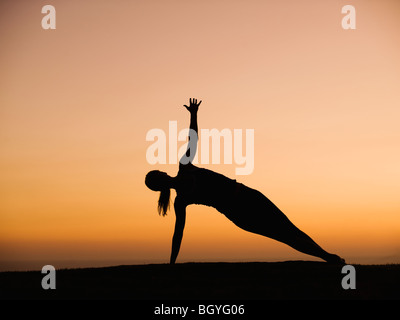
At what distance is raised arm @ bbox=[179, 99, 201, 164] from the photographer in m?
12.6

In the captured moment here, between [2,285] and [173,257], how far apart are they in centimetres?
380

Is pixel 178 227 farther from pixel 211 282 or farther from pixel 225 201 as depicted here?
pixel 211 282

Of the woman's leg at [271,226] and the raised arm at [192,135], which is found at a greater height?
the raised arm at [192,135]

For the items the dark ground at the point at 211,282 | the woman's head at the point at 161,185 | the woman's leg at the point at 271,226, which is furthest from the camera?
the woman's leg at the point at 271,226

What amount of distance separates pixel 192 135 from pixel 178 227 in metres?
2.10

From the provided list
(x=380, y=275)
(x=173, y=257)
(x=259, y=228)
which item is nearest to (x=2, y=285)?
(x=173, y=257)

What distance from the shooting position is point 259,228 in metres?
13.5

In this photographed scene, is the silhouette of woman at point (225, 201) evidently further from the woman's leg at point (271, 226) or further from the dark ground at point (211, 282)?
the dark ground at point (211, 282)

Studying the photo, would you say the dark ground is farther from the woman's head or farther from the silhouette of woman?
the woman's head

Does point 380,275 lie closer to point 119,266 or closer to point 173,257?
point 173,257

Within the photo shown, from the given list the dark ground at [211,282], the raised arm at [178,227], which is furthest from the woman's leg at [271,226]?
the raised arm at [178,227]

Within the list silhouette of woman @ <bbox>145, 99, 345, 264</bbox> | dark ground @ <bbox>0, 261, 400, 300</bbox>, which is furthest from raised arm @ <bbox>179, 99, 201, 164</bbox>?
dark ground @ <bbox>0, 261, 400, 300</bbox>

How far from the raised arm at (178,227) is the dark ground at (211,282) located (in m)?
0.35

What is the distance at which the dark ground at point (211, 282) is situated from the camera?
10625 mm
